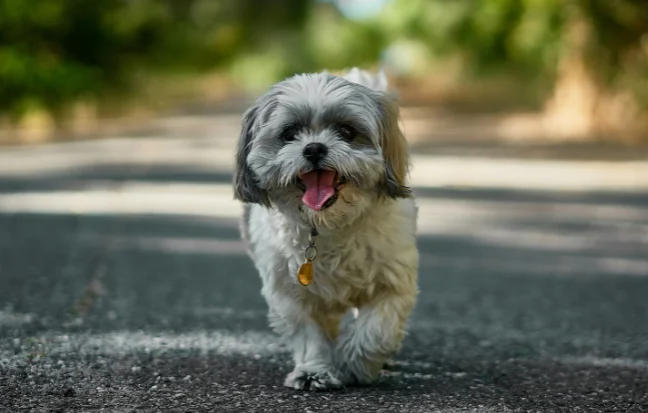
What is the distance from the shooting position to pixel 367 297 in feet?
17.5

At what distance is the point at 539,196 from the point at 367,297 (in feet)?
35.1

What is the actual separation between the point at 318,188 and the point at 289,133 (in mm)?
287

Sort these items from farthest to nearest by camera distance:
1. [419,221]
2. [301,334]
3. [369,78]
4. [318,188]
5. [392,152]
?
[419,221]
[369,78]
[301,334]
[392,152]
[318,188]

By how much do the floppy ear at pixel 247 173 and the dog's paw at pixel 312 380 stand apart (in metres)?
0.81

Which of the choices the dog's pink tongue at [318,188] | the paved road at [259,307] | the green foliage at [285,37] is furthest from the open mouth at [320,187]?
the green foliage at [285,37]

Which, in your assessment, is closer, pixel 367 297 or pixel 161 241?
pixel 367 297

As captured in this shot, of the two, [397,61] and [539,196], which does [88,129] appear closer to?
[397,61]

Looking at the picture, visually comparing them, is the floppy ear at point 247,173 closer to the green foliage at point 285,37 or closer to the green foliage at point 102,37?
the green foliage at point 285,37

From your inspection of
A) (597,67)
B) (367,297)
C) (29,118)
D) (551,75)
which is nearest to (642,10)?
(597,67)

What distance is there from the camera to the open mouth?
4902mm

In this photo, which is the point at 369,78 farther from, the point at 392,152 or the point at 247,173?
the point at 247,173

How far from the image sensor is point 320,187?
4.95 meters

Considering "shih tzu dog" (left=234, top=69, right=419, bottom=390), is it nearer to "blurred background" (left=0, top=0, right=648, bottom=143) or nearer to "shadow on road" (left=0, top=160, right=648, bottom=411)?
"shadow on road" (left=0, top=160, right=648, bottom=411)

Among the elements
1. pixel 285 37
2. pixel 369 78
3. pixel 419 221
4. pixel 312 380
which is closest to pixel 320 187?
pixel 312 380
